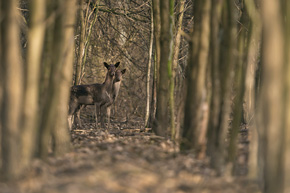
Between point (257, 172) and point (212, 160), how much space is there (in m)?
0.71

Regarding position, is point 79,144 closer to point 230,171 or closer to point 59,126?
point 59,126

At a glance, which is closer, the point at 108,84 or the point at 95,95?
the point at 95,95

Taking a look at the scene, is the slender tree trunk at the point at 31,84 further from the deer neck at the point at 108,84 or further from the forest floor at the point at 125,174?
the deer neck at the point at 108,84

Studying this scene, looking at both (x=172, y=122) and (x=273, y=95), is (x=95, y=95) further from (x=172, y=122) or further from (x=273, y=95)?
(x=273, y=95)

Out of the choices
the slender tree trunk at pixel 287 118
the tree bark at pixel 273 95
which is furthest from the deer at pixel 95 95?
the tree bark at pixel 273 95

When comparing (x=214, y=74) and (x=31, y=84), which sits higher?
(x=214, y=74)

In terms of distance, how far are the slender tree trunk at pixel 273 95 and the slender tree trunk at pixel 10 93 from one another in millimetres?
3100

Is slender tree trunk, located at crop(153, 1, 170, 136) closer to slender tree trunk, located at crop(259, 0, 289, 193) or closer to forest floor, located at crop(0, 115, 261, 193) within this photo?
forest floor, located at crop(0, 115, 261, 193)

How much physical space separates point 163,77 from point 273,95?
4726mm

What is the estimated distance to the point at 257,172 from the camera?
7812mm

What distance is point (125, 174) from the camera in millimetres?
6457

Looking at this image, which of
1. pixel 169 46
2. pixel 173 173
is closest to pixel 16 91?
pixel 173 173

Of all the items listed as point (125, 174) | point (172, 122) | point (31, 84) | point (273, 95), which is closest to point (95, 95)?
point (172, 122)

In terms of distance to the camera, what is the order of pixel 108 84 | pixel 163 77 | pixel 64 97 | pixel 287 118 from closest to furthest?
pixel 287 118 → pixel 64 97 → pixel 163 77 → pixel 108 84
